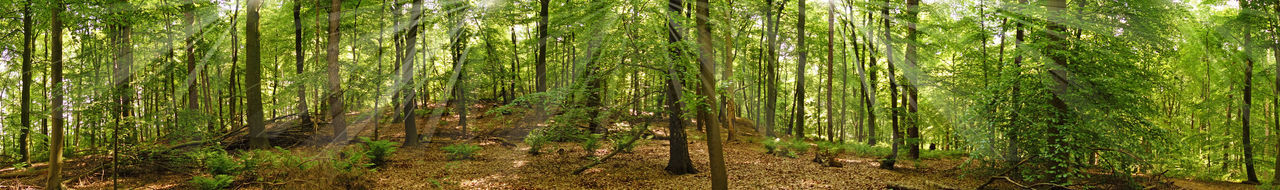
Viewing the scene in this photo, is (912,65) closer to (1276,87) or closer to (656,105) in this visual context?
(656,105)

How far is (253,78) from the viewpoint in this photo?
11812mm

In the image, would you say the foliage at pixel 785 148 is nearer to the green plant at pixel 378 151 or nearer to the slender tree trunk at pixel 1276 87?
the slender tree trunk at pixel 1276 87

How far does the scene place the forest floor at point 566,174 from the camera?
8.65 m

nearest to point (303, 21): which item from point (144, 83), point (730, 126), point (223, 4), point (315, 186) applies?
point (223, 4)

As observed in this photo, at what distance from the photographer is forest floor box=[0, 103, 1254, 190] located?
8648mm

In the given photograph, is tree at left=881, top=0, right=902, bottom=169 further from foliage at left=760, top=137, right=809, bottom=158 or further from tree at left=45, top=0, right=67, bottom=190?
tree at left=45, top=0, right=67, bottom=190

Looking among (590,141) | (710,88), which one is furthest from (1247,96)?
(590,141)

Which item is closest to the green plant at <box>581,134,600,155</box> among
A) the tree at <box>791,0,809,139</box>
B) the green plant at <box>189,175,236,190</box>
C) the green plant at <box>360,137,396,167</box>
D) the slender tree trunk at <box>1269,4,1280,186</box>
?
the green plant at <box>360,137,396,167</box>

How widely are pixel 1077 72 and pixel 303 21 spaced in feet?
62.6

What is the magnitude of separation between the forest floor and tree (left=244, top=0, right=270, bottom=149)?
5.09 feet

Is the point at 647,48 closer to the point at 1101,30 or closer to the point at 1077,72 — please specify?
the point at 1077,72

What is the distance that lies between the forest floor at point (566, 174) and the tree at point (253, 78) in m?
1.55

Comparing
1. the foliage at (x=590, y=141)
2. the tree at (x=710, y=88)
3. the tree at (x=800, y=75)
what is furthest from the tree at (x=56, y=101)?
the tree at (x=800, y=75)

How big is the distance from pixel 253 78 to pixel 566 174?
7.22 meters
